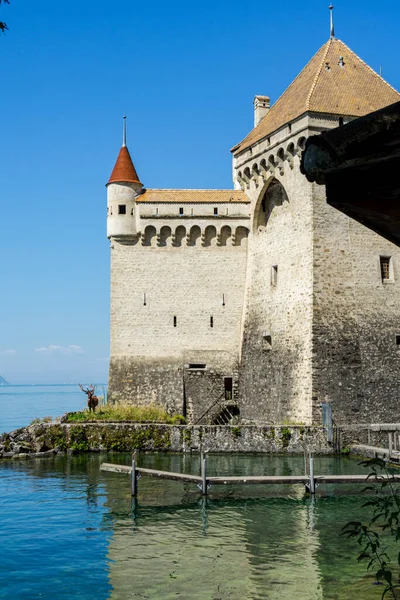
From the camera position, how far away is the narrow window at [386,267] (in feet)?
79.2

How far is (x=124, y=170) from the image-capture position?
29094mm

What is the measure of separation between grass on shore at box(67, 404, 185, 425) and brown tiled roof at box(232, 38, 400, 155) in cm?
1093

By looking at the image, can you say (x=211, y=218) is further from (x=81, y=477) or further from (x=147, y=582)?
(x=147, y=582)

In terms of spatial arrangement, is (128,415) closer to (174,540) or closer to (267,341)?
(267,341)

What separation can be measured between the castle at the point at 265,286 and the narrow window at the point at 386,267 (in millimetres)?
34

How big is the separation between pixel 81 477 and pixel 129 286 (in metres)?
11.0

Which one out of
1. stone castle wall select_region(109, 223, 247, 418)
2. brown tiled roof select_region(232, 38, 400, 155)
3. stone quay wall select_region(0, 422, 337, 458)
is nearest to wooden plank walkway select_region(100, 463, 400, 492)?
stone quay wall select_region(0, 422, 337, 458)

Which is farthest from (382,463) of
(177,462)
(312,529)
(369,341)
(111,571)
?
(369,341)

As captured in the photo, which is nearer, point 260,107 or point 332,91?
point 332,91

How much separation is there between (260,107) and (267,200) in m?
5.59

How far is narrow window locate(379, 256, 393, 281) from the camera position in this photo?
24141 mm

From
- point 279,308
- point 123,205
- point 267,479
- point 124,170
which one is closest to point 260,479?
point 267,479

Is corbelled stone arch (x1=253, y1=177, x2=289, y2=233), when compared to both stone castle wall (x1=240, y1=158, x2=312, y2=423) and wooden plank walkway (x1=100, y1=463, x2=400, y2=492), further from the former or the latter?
wooden plank walkway (x1=100, y1=463, x2=400, y2=492)

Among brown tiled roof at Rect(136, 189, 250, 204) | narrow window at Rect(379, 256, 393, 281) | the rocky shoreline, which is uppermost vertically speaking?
brown tiled roof at Rect(136, 189, 250, 204)
